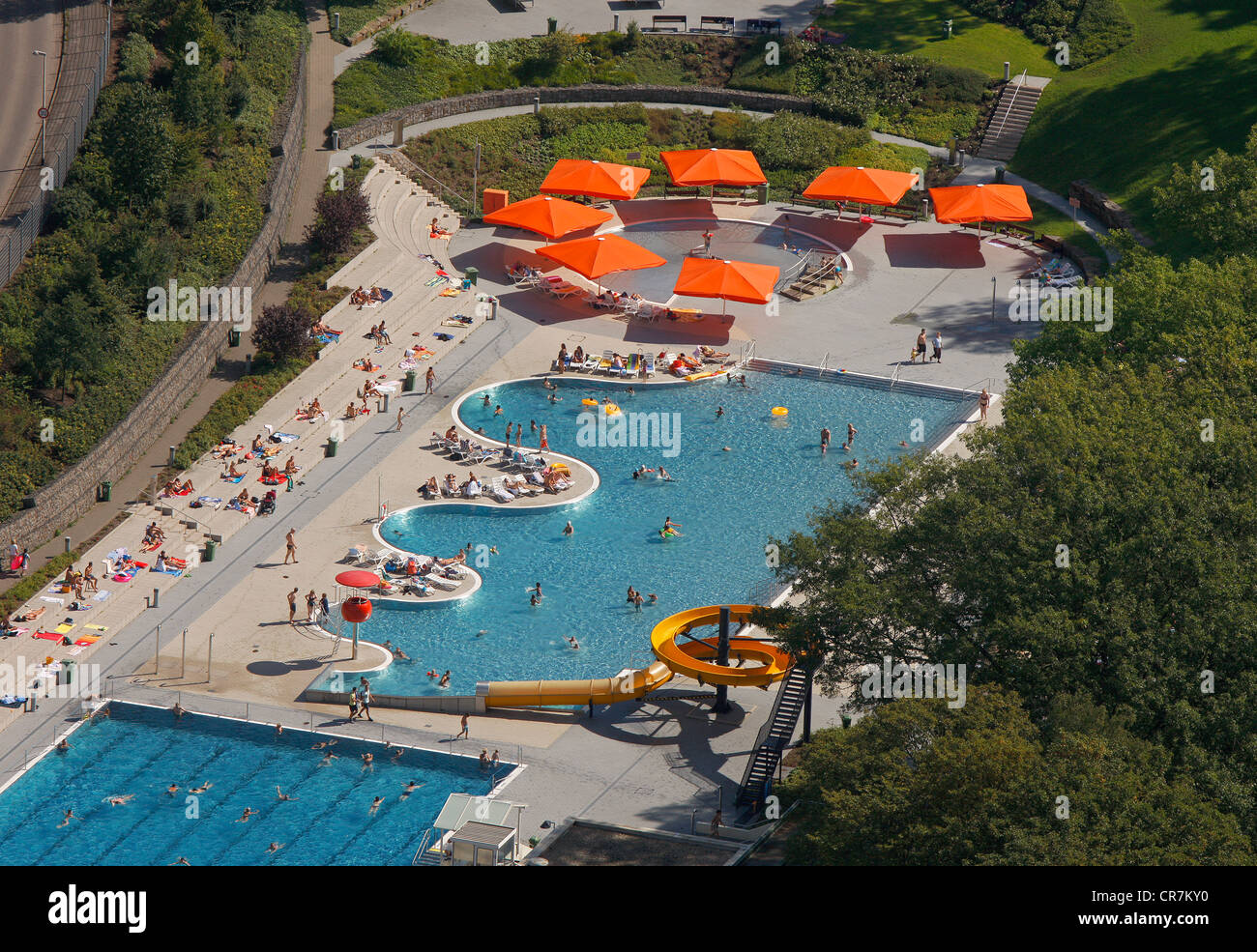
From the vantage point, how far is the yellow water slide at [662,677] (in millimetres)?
42406

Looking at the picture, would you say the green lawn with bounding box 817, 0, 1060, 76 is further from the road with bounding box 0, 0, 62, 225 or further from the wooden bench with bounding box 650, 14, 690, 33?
the road with bounding box 0, 0, 62, 225

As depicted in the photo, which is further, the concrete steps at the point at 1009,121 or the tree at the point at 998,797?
the concrete steps at the point at 1009,121

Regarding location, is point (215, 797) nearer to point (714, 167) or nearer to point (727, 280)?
point (727, 280)

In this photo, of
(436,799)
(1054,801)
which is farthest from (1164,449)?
(436,799)

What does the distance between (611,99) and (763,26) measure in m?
10.6

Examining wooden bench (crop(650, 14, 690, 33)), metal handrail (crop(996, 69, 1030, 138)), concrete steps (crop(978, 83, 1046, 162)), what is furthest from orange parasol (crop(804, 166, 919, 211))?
wooden bench (crop(650, 14, 690, 33))

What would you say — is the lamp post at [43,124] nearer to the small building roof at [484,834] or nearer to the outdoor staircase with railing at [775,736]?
the small building roof at [484,834]

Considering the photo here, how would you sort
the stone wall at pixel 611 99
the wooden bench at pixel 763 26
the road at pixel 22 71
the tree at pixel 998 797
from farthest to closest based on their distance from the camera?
the wooden bench at pixel 763 26 → the stone wall at pixel 611 99 → the road at pixel 22 71 → the tree at pixel 998 797

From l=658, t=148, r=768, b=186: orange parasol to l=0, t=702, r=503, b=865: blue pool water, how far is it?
3911cm

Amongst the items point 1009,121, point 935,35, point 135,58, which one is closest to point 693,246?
point 1009,121

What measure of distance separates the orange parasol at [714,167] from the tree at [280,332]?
73.5 feet

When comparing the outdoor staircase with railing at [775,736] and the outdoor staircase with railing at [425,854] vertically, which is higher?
the outdoor staircase with railing at [775,736]

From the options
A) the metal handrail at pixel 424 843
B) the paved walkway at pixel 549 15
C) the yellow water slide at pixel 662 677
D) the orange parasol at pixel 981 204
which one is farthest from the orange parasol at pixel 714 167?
the metal handrail at pixel 424 843

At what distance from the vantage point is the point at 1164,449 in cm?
3850
